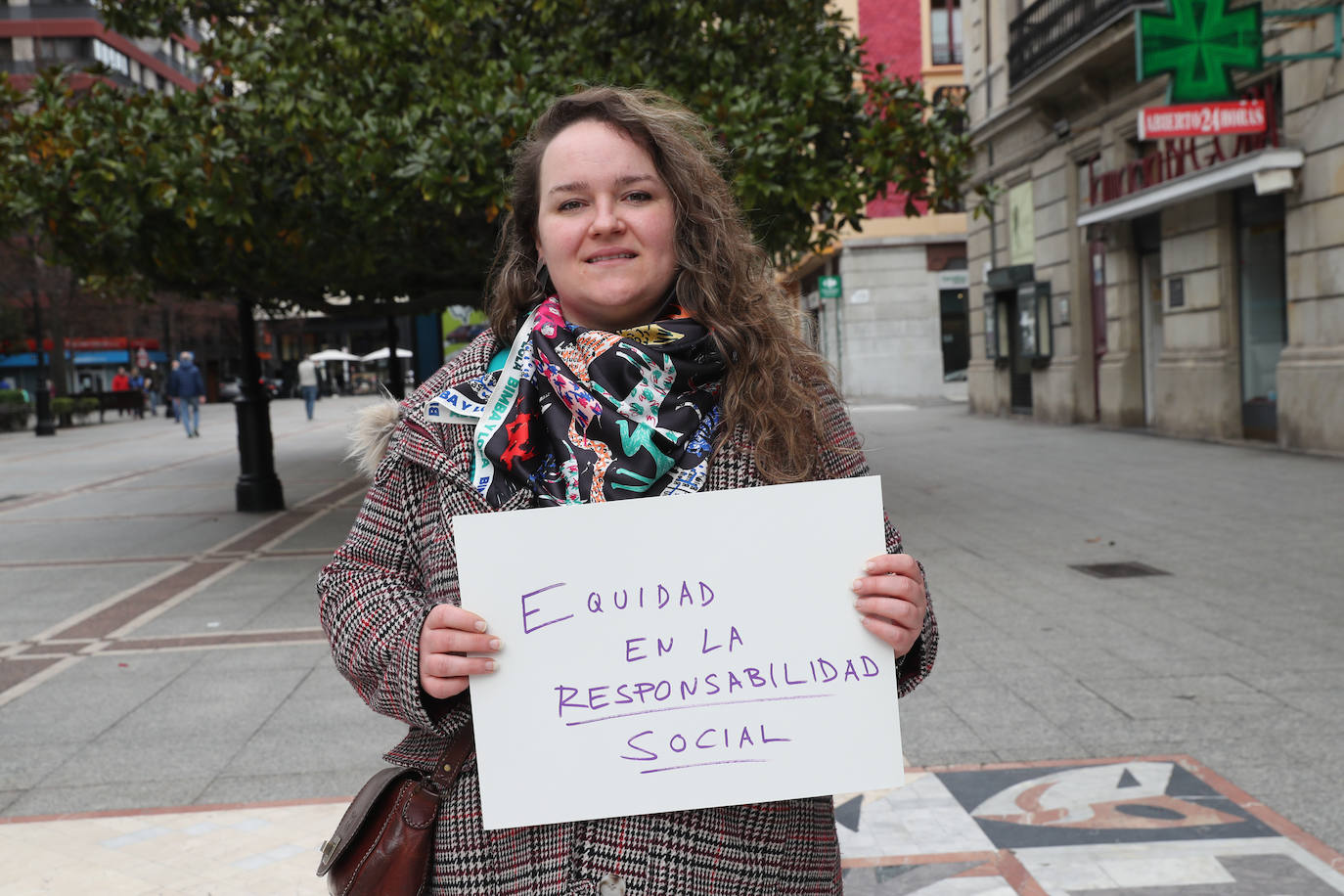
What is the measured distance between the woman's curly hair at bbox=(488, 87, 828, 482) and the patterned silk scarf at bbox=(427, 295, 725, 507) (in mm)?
62

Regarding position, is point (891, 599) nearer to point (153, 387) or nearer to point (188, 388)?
point (188, 388)

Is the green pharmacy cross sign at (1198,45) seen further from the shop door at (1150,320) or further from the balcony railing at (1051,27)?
the shop door at (1150,320)

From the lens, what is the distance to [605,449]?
65.9 inches

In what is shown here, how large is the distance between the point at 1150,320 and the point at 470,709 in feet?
57.7

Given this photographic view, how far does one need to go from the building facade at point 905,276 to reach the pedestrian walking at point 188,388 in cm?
1535

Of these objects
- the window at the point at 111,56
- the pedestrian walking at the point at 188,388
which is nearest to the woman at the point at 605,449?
the pedestrian walking at the point at 188,388

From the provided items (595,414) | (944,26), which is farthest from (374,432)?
(944,26)

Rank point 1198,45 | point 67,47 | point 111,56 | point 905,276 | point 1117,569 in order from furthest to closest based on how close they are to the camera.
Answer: point 111,56, point 67,47, point 905,276, point 1198,45, point 1117,569

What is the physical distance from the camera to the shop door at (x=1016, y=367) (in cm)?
2189

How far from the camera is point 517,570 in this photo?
5.18 ft

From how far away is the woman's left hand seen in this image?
63.3 inches

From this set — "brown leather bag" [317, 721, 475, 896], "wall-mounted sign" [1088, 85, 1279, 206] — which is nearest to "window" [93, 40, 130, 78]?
"wall-mounted sign" [1088, 85, 1279, 206]

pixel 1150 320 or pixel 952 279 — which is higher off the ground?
A: pixel 952 279

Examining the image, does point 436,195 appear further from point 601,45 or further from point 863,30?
point 863,30
